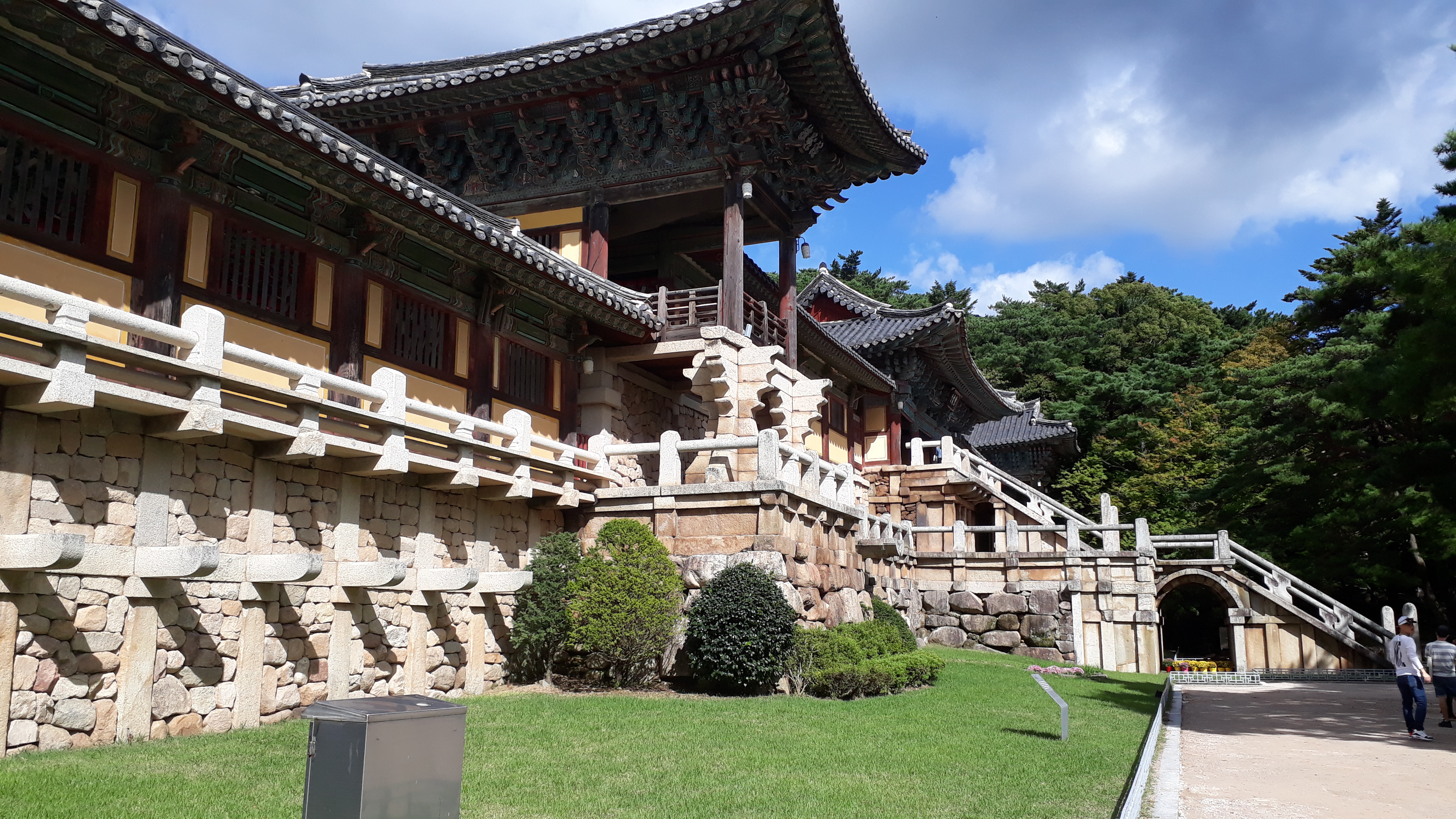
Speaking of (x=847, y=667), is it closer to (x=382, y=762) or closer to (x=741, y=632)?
(x=741, y=632)

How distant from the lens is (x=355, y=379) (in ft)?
44.3

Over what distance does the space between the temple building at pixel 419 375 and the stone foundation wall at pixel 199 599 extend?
33 mm

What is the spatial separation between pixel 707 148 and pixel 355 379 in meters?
8.22

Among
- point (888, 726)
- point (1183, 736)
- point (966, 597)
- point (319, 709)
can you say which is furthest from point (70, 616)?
point (966, 597)

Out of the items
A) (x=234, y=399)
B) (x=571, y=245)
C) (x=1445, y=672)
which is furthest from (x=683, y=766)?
(x=571, y=245)

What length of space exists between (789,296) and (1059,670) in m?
9.27

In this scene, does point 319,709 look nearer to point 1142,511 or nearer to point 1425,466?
point 1425,466

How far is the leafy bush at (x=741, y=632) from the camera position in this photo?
14.3 m

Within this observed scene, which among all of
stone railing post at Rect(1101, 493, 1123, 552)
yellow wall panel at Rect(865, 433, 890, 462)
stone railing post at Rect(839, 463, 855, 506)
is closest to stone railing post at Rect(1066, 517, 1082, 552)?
stone railing post at Rect(1101, 493, 1123, 552)

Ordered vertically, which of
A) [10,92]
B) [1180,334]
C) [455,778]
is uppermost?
[1180,334]

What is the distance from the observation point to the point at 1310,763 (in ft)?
34.0

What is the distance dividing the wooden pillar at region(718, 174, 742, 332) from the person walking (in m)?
11.3

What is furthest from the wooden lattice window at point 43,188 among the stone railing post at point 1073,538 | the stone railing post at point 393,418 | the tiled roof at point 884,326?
the tiled roof at point 884,326

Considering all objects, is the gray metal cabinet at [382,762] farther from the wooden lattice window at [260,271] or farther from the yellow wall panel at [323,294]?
the yellow wall panel at [323,294]
